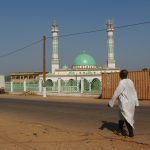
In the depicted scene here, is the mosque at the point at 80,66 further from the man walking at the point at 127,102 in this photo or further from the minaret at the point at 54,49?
the man walking at the point at 127,102

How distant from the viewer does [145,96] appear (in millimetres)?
32125

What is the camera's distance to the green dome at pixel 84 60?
3036 inches

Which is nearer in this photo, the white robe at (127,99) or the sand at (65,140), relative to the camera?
the sand at (65,140)

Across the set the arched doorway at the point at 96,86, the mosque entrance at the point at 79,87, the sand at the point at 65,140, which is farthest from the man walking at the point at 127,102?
the arched doorway at the point at 96,86

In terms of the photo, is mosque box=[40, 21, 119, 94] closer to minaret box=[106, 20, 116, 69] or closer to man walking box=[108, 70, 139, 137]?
minaret box=[106, 20, 116, 69]

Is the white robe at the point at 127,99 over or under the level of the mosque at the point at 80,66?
under

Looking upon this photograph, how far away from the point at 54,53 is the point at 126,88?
220 feet

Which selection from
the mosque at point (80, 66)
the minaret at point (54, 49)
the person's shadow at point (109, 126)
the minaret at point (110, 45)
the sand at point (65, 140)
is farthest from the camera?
the minaret at point (54, 49)

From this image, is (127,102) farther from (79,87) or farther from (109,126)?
(79,87)

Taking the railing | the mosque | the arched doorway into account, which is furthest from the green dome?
the arched doorway

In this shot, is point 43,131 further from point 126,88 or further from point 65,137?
point 126,88

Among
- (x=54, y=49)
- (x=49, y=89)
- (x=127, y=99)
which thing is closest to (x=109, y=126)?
(x=127, y=99)

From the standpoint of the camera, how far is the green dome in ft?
253

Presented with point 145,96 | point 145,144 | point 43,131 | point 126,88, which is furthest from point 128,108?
point 145,96
